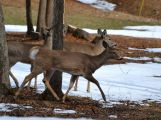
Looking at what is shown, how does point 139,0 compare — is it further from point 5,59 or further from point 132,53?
point 5,59

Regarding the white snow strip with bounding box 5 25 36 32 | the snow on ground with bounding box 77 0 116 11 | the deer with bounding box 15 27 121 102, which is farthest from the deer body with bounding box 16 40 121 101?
the snow on ground with bounding box 77 0 116 11

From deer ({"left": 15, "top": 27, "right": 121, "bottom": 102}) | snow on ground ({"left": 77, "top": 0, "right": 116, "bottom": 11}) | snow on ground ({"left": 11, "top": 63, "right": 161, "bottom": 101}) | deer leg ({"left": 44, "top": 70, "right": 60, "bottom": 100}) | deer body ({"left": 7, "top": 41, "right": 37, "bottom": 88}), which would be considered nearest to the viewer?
deer ({"left": 15, "top": 27, "right": 121, "bottom": 102})

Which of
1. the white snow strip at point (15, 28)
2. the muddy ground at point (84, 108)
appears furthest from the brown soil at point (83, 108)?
the white snow strip at point (15, 28)

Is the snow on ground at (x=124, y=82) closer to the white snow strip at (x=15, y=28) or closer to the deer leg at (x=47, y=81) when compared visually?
the deer leg at (x=47, y=81)

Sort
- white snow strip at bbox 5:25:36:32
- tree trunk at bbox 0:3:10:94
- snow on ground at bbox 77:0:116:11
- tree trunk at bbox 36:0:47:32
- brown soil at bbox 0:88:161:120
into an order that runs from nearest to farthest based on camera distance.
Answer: brown soil at bbox 0:88:161:120 → tree trunk at bbox 0:3:10:94 → tree trunk at bbox 36:0:47:32 → white snow strip at bbox 5:25:36:32 → snow on ground at bbox 77:0:116:11

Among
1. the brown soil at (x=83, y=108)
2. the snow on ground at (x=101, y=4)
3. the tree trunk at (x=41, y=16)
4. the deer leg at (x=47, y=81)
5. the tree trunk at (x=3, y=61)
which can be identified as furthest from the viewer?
the snow on ground at (x=101, y=4)

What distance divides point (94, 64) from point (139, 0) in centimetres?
4719

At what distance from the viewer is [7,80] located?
11.4 meters

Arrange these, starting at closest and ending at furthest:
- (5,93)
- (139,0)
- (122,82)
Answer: (5,93), (122,82), (139,0)

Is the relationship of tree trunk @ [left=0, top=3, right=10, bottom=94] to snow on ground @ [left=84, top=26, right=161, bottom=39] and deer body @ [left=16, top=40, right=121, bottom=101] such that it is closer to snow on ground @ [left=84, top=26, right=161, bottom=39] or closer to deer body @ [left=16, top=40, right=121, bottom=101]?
deer body @ [left=16, top=40, right=121, bottom=101]

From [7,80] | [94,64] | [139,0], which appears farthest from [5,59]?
[139,0]

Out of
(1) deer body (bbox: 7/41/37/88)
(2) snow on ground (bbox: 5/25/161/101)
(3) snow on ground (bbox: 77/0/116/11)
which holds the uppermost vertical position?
(1) deer body (bbox: 7/41/37/88)

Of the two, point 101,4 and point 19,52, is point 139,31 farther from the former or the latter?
point 19,52

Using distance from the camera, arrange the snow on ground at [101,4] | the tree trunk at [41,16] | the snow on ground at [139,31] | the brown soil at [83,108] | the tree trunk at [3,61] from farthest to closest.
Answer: the snow on ground at [101,4], the snow on ground at [139,31], the tree trunk at [41,16], the tree trunk at [3,61], the brown soil at [83,108]
